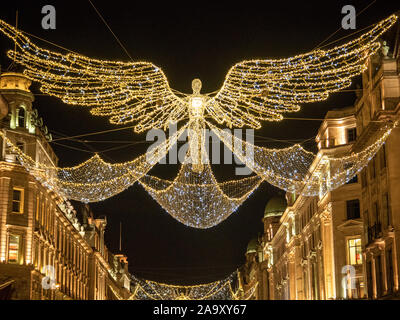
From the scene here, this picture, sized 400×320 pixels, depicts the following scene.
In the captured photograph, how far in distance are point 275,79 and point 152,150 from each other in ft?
17.2

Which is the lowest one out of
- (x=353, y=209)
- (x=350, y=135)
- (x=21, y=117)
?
(x=353, y=209)

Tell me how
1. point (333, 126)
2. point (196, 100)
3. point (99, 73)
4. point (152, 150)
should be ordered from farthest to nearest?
1. point (333, 126)
2. point (152, 150)
3. point (196, 100)
4. point (99, 73)

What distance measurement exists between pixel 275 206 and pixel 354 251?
61.1 metres

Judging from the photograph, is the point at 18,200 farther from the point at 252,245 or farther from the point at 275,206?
the point at 252,245

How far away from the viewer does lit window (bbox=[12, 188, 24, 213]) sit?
51.2m

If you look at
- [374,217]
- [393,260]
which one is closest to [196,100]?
[393,260]

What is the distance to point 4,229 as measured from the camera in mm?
49312

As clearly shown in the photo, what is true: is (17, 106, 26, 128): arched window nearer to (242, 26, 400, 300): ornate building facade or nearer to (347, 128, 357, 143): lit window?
(242, 26, 400, 300): ornate building facade

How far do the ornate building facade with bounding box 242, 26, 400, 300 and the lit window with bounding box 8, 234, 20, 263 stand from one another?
21826 millimetres

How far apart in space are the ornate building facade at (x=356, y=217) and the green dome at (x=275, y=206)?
25.6 metres

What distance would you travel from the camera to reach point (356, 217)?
54.1 m

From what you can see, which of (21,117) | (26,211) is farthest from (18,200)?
(21,117)

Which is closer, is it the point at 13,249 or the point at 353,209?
the point at 13,249
